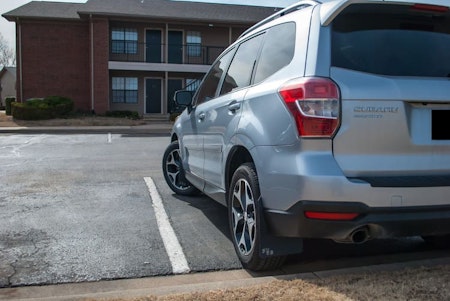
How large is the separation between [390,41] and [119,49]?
24.8 metres

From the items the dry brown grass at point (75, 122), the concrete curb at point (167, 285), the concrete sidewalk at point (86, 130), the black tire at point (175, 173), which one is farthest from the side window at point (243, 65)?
the dry brown grass at point (75, 122)

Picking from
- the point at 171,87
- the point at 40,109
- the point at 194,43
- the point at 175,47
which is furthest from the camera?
the point at 171,87

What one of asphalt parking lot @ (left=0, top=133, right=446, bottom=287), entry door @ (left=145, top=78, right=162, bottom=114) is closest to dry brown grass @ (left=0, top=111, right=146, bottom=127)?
entry door @ (left=145, top=78, right=162, bottom=114)

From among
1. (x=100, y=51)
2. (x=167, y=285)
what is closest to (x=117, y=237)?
(x=167, y=285)

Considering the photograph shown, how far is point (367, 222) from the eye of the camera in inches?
125

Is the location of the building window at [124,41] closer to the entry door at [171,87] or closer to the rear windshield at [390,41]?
the entry door at [171,87]

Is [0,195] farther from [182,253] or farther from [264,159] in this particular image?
[264,159]

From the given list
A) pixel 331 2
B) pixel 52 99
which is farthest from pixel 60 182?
pixel 52 99

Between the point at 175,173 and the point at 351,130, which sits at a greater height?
the point at 351,130

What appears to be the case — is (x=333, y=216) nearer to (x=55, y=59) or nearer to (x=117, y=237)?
(x=117, y=237)

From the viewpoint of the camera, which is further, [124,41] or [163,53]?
[163,53]

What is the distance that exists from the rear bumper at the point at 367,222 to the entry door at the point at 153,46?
2495 cm

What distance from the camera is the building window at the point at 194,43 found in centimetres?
2759

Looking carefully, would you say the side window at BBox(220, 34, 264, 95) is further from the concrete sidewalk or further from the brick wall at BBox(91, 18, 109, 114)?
the brick wall at BBox(91, 18, 109, 114)
